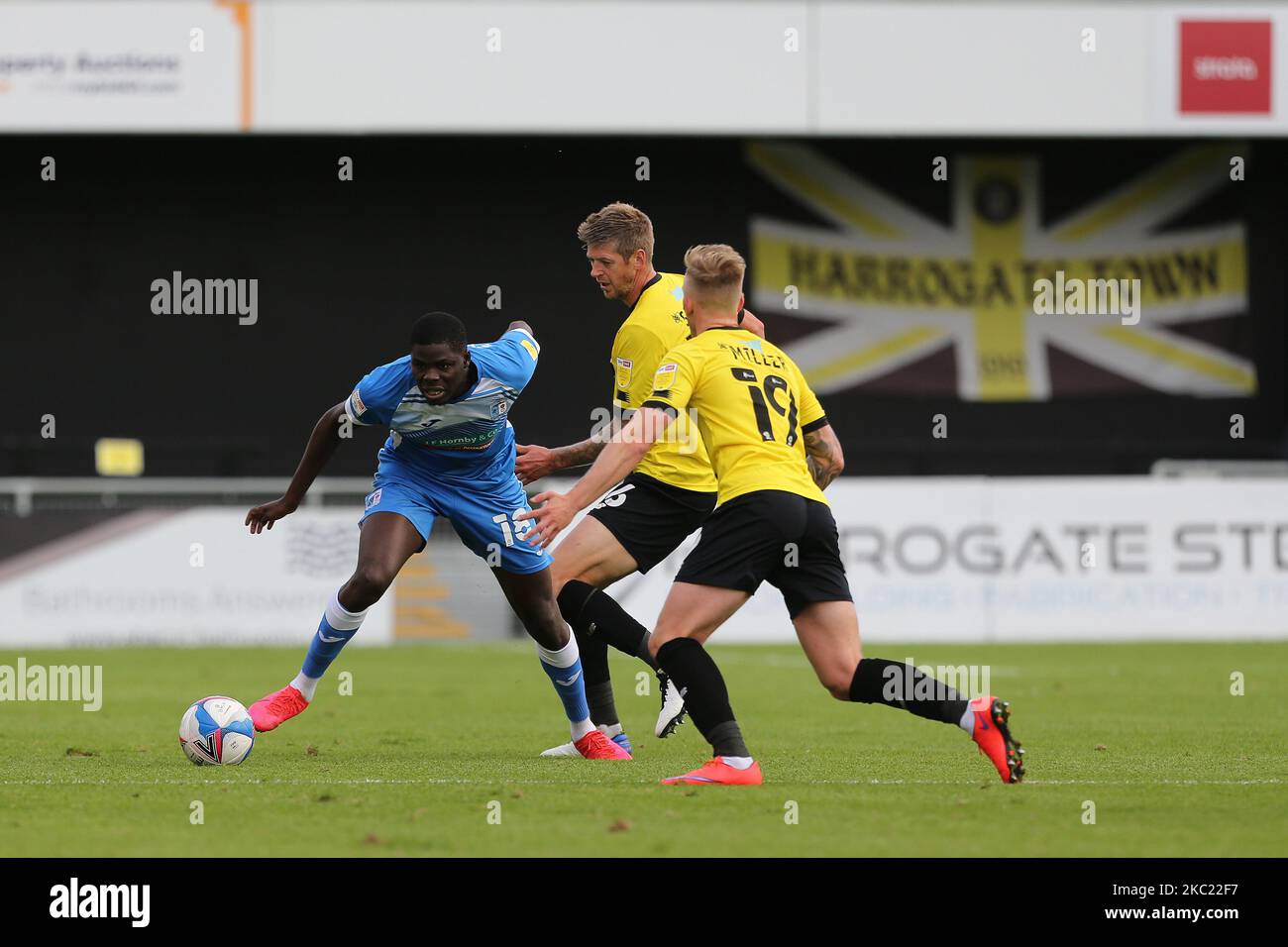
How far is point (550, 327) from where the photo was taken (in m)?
24.7

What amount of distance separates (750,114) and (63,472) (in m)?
9.48

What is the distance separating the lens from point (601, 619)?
355 inches

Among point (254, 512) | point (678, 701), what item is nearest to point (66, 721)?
point (254, 512)

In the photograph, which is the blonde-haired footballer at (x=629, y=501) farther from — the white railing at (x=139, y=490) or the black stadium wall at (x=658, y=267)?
the black stadium wall at (x=658, y=267)

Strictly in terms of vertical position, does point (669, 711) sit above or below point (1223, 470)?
below

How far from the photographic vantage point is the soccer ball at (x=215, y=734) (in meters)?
8.09

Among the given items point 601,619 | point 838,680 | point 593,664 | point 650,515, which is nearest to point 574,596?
point 601,619

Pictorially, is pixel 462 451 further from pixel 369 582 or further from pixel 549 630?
pixel 549 630

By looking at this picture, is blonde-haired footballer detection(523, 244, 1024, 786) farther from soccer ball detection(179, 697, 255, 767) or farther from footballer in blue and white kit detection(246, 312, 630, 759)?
soccer ball detection(179, 697, 255, 767)

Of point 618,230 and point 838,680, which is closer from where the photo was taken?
point 838,680

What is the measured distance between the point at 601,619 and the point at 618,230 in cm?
182

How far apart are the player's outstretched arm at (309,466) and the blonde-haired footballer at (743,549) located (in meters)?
1.61

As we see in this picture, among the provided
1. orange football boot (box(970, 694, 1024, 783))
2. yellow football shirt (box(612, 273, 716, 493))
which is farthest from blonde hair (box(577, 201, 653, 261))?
orange football boot (box(970, 694, 1024, 783))

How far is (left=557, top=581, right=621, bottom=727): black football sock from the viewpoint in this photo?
9062 mm
